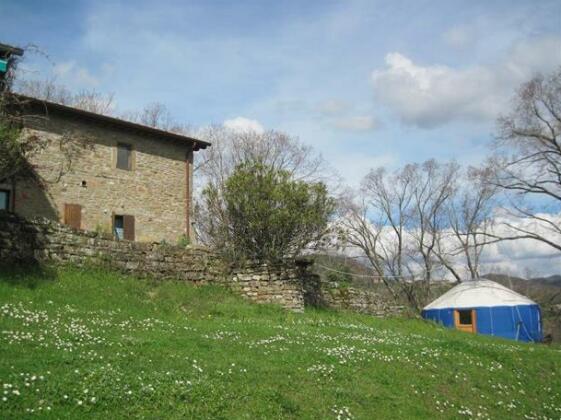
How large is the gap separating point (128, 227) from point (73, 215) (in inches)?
108

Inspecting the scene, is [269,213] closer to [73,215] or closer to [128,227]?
[128,227]

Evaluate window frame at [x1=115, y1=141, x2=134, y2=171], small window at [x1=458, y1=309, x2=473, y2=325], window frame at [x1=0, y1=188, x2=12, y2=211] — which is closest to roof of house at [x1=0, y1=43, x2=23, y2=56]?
window frame at [x1=0, y1=188, x2=12, y2=211]

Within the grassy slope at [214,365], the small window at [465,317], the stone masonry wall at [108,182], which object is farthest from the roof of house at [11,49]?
the small window at [465,317]

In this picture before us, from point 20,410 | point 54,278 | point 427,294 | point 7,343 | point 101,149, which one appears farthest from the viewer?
point 427,294

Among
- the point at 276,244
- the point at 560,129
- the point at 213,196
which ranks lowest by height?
the point at 276,244

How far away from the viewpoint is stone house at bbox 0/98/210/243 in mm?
22125

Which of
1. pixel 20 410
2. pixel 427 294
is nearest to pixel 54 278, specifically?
pixel 20 410

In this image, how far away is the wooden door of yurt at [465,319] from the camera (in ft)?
100

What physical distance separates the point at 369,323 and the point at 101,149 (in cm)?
1432

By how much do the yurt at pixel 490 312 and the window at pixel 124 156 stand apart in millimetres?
18866

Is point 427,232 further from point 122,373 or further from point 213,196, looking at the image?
point 122,373

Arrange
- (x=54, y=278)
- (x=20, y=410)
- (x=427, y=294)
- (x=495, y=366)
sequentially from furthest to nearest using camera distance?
(x=427, y=294)
(x=54, y=278)
(x=495, y=366)
(x=20, y=410)

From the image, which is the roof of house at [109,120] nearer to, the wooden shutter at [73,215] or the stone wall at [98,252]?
the wooden shutter at [73,215]

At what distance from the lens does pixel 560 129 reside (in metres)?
29.1
